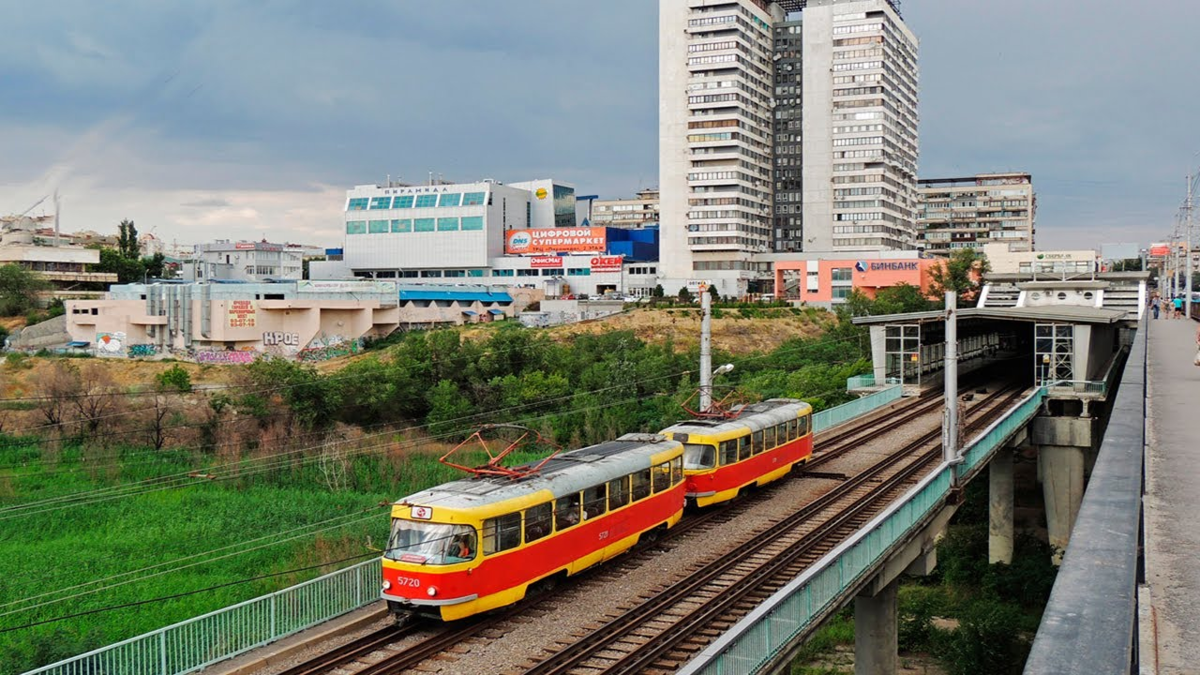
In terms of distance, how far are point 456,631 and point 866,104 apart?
4206 inches

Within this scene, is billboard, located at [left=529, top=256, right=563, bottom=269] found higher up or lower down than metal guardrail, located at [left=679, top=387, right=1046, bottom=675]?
higher up

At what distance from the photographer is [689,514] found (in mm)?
24125

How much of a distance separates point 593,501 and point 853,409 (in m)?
24.2

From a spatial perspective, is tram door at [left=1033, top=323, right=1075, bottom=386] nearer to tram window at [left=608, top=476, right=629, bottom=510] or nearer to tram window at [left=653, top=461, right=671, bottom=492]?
tram window at [left=653, top=461, right=671, bottom=492]

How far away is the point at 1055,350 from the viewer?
1665 inches

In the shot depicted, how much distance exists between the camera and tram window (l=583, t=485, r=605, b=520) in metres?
18.1

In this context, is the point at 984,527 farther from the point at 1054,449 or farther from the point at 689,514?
the point at 689,514

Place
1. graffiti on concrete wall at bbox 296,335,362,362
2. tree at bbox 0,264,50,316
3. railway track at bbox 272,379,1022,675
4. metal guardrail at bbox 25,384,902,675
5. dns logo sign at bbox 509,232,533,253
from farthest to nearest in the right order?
dns logo sign at bbox 509,232,533,253
tree at bbox 0,264,50,316
graffiti on concrete wall at bbox 296,335,362,362
railway track at bbox 272,379,1022,675
metal guardrail at bbox 25,384,902,675

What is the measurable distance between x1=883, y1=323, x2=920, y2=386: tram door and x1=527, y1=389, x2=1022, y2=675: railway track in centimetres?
1867

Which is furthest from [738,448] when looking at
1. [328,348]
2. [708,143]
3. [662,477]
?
[708,143]

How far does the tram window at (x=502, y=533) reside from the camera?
15773mm

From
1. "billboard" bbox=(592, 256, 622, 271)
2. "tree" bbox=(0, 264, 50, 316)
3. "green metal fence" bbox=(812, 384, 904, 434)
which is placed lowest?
"green metal fence" bbox=(812, 384, 904, 434)

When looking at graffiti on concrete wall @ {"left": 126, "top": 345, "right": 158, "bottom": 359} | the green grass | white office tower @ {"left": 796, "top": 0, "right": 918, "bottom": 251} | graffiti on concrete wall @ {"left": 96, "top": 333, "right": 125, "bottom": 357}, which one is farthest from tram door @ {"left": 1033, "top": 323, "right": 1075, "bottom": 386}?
white office tower @ {"left": 796, "top": 0, "right": 918, "bottom": 251}

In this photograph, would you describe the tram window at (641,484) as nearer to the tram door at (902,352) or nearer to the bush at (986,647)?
the bush at (986,647)
